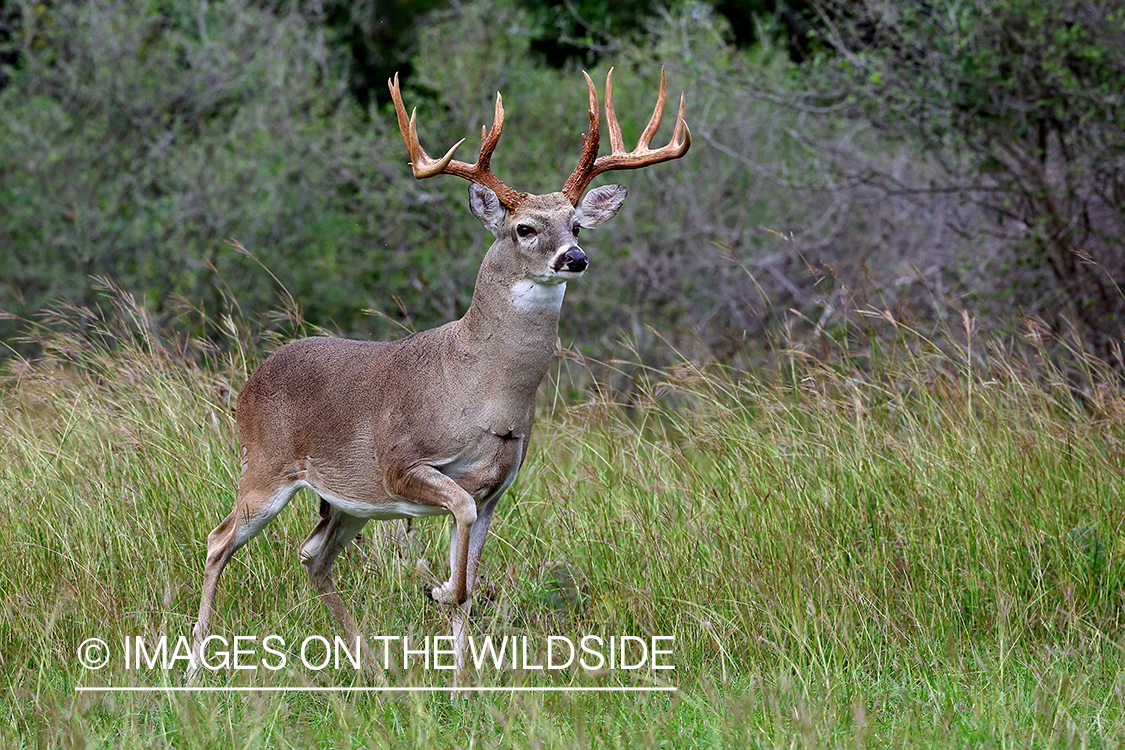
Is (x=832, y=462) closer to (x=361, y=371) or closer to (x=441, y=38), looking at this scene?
(x=361, y=371)

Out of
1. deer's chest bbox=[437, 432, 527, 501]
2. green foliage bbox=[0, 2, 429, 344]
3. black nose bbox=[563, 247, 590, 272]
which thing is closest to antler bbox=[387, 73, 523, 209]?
black nose bbox=[563, 247, 590, 272]

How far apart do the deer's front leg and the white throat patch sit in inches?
23.6

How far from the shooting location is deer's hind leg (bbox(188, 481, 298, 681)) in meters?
4.44

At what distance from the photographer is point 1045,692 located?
4.07m

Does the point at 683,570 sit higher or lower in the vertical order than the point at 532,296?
lower

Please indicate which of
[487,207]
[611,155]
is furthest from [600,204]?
[487,207]

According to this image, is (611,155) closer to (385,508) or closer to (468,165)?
(468,165)

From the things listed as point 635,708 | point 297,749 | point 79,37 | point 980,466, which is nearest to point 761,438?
point 980,466

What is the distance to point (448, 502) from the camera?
4.06 metres

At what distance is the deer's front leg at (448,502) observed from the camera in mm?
4055

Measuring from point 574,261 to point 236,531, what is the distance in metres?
1.51

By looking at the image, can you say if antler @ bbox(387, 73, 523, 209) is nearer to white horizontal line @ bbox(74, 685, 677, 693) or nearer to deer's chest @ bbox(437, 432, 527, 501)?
deer's chest @ bbox(437, 432, 527, 501)

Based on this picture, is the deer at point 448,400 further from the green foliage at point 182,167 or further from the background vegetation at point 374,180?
the green foliage at point 182,167

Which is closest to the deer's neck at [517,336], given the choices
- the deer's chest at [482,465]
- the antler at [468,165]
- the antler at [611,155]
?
the deer's chest at [482,465]
